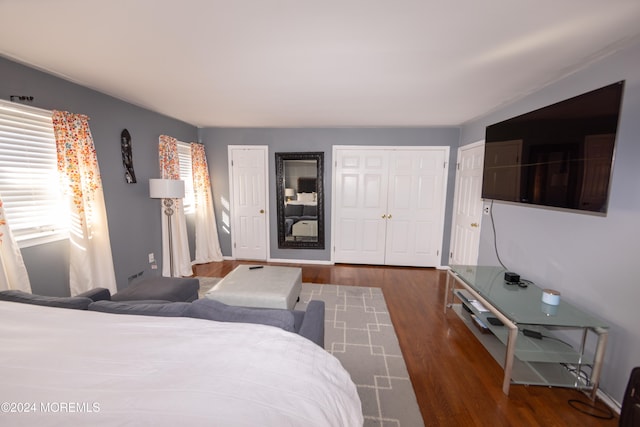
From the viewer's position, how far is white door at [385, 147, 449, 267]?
13.2ft

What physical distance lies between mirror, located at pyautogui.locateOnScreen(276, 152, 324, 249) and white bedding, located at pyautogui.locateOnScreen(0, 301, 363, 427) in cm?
315

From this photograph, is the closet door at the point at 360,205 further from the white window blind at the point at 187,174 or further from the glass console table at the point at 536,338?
the white window blind at the point at 187,174

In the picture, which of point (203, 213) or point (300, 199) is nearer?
point (203, 213)

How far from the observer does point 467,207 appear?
3.55m

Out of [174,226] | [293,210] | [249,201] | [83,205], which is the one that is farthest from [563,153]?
[174,226]

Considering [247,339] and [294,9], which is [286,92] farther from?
[247,339]

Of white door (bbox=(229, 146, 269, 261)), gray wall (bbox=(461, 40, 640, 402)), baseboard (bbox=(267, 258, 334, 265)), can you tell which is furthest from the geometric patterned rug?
white door (bbox=(229, 146, 269, 261))

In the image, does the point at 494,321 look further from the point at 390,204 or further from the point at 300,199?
the point at 300,199

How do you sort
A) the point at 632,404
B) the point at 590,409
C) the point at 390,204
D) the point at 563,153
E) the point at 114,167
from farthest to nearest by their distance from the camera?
the point at 390,204
the point at 114,167
the point at 563,153
the point at 590,409
the point at 632,404

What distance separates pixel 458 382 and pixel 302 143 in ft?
11.8

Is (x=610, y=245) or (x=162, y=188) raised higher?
(x=162, y=188)

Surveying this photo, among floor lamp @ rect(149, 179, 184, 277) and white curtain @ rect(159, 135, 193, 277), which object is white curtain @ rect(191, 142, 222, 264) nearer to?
white curtain @ rect(159, 135, 193, 277)

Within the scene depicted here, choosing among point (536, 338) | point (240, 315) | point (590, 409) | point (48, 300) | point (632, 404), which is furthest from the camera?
point (536, 338)

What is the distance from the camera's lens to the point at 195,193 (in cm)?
404
